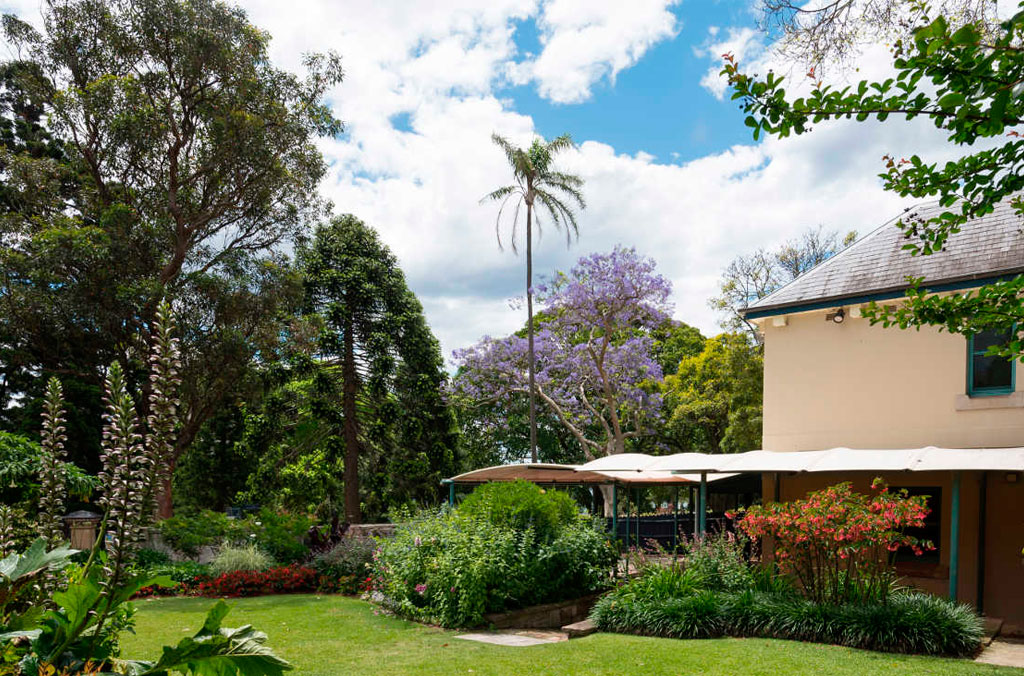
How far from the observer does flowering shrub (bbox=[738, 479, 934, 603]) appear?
8578 millimetres

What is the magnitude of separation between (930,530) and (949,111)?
397 inches

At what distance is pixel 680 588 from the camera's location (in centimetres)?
954

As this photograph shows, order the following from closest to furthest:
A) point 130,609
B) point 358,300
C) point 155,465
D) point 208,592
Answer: point 155,465
point 130,609
point 208,592
point 358,300

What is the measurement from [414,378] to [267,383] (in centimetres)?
431

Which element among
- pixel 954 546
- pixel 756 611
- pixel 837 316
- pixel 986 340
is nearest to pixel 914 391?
pixel 986 340

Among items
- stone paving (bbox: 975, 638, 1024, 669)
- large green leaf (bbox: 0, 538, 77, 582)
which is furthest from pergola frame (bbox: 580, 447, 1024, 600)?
large green leaf (bbox: 0, 538, 77, 582)

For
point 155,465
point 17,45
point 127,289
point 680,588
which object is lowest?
point 680,588

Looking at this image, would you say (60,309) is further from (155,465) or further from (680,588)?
(155,465)

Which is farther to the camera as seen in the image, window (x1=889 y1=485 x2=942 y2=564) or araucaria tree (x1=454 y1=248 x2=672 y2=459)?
araucaria tree (x1=454 y1=248 x2=672 y2=459)

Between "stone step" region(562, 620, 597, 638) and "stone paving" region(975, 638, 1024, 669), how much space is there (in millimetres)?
4189

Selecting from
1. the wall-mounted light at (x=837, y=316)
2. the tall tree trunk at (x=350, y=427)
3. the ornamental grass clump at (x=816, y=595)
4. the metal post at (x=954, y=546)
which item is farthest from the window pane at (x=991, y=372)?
the tall tree trunk at (x=350, y=427)

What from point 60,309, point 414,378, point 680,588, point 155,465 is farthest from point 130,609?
point 414,378

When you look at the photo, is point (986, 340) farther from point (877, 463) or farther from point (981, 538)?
point (877, 463)

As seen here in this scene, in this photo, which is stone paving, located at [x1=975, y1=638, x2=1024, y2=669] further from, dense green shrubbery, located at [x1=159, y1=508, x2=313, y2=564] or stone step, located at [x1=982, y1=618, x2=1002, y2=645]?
dense green shrubbery, located at [x1=159, y1=508, x2=313, y2=564]
